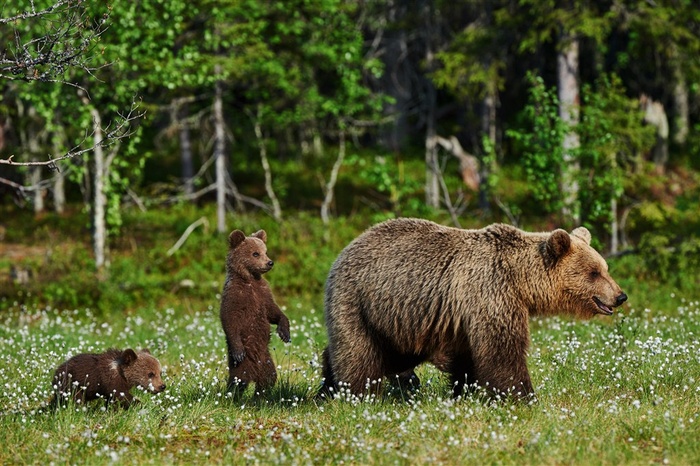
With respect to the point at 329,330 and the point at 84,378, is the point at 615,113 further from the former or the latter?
the point at 84,378

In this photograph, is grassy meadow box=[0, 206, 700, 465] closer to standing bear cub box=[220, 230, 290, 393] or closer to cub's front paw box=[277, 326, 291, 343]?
standing bear cub box=[220, 230, 290, 393]

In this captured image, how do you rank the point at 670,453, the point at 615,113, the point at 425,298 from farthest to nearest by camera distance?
the point at 615,113
the point at 425,298
the point at 670,453

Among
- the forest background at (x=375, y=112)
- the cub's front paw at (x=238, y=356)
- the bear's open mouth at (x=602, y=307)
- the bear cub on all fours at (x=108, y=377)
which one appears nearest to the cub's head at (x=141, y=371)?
the bear cub on all fours at (x=108, y=377)

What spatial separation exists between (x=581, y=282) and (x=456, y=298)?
1.28 m

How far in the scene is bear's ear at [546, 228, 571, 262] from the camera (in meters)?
8.53

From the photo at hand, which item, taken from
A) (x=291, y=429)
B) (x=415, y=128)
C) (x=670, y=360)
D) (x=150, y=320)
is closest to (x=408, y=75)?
(x=415, y=128)

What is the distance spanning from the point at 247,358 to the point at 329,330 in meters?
1.03

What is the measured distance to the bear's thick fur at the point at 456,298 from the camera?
8445 millimetres

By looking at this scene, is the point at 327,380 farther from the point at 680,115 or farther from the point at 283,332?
the point at 680,115

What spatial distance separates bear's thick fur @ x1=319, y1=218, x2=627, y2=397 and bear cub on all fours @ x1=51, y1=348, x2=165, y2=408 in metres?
1.82

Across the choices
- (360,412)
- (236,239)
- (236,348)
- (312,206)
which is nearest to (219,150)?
(312,206)

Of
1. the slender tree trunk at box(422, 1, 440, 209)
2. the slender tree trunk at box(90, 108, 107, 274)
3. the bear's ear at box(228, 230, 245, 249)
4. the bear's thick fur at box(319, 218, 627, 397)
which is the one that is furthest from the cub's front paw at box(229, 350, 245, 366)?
the slender tree trunk at box(422, 1, 440, 209)

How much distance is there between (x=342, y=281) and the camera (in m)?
9.09

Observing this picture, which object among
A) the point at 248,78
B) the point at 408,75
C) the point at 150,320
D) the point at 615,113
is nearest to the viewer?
the point at 150,320
